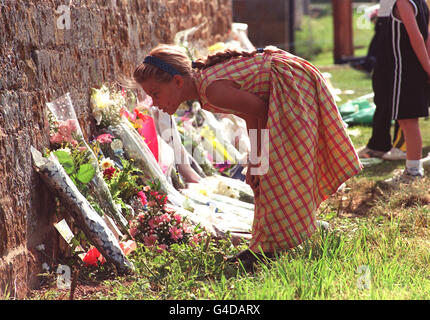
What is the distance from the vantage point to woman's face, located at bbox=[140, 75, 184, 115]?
3.02 m

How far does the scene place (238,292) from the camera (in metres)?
2.60

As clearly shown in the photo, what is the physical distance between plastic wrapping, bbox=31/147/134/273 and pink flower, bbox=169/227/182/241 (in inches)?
17.0

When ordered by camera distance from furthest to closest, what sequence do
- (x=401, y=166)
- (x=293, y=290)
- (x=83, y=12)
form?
1. (x=401, y=166)
2. (x=83, y=12)
3. (x=293, y=290)

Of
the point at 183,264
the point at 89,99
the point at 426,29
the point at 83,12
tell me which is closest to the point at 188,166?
the point at 89,99

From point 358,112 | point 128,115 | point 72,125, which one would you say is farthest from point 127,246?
point 358,112

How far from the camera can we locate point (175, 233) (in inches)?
142

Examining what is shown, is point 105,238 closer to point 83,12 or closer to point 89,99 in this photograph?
point 89,99

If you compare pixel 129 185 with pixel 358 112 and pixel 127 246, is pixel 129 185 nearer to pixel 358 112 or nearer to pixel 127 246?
pixel 127 246

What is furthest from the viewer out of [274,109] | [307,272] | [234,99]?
[274,109]

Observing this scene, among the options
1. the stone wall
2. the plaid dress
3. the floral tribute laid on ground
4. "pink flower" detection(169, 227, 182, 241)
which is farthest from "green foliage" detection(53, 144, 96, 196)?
the plaid dress

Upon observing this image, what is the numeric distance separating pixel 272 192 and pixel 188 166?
5.76 feet

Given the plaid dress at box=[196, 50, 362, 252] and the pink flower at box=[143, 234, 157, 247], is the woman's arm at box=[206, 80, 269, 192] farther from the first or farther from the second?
the pink flower at box=[143, 234, 157, 247]

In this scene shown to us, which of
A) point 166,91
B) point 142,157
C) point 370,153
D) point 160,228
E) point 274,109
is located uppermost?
point 166,91

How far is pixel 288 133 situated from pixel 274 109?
0.14 metres
